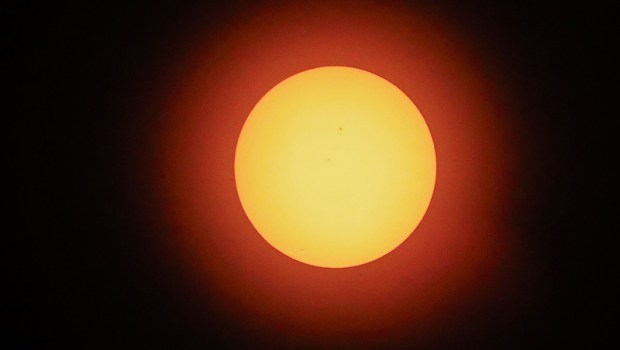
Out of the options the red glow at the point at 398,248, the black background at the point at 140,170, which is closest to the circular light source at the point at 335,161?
the red glow at the point at 398,248

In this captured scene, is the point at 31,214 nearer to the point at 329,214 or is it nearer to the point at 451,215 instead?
the point at 329,214

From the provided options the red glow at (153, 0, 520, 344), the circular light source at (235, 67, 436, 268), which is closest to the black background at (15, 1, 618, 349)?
the red glow at (153, 0, 520, 344)

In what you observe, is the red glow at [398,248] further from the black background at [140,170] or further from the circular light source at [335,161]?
the circular light source at [335,161]

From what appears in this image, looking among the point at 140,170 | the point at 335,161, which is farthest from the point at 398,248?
the point at 140,170

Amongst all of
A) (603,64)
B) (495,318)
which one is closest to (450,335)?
(495,318)

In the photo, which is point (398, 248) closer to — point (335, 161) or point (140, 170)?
point (335, 161)

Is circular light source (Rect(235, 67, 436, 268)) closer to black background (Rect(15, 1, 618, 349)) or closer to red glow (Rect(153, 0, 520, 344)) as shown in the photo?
red glow (Rect(153, 0, 520, 344))
